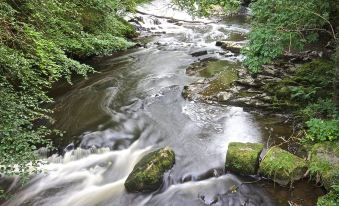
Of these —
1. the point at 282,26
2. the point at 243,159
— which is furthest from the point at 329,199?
the point at 282,26

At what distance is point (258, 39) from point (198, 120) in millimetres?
2598

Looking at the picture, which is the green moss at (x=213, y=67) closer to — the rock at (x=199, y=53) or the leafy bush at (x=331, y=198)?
the rock at (x=199, y=53)

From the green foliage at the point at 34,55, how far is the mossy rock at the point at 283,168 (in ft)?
13.4

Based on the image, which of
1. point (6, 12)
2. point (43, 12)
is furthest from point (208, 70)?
point (6, 12)

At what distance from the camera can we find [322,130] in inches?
276

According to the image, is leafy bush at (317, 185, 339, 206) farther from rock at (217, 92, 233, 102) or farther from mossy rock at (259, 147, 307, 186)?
rock at (217, 92, 233, 102)

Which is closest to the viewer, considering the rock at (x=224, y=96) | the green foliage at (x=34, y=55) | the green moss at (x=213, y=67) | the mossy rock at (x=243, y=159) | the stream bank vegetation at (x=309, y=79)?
the green foliage at (x=34, y=55)

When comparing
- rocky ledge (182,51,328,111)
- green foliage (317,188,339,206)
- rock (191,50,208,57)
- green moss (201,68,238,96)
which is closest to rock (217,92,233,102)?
rocky ledge (182,51,328,111)

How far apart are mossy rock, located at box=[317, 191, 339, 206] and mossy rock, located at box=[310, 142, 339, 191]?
0.20 m

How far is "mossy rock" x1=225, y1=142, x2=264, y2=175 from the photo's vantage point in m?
6.53

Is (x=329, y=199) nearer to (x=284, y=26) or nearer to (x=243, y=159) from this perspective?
(x=243, y=159)

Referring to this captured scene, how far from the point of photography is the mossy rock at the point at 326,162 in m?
5.83

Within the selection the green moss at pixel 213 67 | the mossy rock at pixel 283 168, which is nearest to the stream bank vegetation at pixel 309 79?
the mossy rock at pixel 283 168

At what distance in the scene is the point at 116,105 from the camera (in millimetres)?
10047
